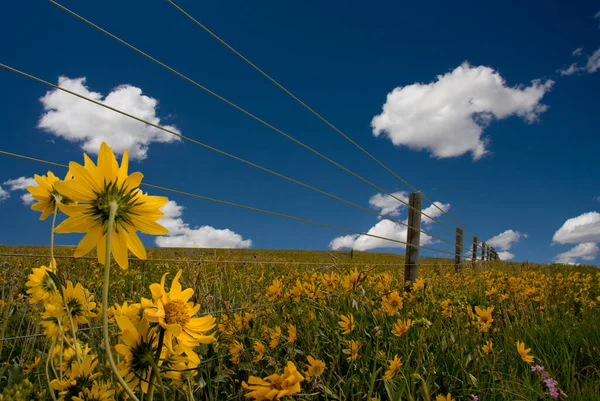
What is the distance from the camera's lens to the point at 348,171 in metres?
4.34

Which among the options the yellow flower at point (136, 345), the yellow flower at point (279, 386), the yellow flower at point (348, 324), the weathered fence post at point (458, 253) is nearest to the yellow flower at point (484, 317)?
the yellow flower at point (348, 324)

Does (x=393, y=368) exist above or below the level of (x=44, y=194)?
below

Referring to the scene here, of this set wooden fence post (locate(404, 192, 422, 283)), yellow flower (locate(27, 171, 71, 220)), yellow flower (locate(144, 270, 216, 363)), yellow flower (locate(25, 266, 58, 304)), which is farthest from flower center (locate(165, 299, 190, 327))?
wooden fence post (locate(404, 192, 422, 283))

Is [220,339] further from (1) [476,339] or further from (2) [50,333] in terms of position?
(1) [476,339]

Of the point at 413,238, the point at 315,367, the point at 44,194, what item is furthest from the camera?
the point at 413,238

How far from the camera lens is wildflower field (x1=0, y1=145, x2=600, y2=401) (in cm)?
78

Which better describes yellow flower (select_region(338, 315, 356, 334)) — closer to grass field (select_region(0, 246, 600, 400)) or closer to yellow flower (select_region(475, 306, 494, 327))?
grass field (select_region(0, 246, 600, 400))

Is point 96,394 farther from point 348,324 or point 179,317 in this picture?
point 348,324

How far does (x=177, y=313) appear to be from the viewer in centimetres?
83

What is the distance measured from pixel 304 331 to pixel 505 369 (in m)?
1.12

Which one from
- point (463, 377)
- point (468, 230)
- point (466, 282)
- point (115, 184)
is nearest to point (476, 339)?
point (463, 377)

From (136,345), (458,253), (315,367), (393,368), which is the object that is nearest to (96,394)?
(136,345)

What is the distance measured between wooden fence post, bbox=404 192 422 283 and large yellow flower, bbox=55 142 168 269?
438 cm

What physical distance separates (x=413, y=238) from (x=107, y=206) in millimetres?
4629
